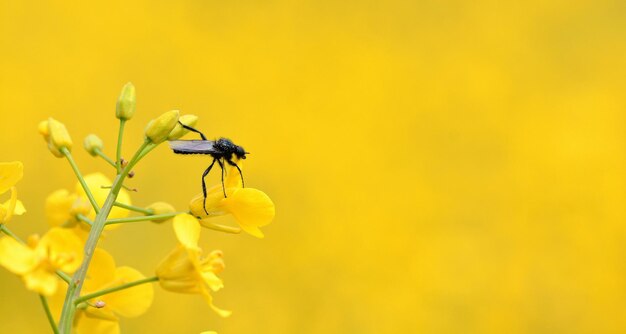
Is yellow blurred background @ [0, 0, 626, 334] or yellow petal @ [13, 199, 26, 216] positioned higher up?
yellow blurred background @ [0, 0, 626, 334]

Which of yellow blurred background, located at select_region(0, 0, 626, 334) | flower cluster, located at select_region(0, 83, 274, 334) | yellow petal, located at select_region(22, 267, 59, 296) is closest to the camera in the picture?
yellow petal, located at select_region(22, 267, 59, 296)

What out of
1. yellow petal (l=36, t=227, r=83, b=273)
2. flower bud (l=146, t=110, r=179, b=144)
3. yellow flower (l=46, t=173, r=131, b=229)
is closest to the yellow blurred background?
yellow flower (l=46, t=173, r=131, b=229)

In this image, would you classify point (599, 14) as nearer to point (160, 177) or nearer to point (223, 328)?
point (160, 177)

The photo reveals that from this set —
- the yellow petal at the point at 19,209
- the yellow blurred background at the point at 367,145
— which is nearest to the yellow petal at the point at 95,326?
the yellow petal at the point at 19,209

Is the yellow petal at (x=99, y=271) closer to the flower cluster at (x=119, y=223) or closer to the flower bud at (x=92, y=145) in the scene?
the flower cluster at (x=119, y=223)

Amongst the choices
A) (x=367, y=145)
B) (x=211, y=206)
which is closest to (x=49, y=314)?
(x=211, y=206)

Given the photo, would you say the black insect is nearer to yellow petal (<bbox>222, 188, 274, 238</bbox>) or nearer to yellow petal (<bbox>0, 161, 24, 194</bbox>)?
yellow petal (<bbox>222, 188, 274, 238</bbox>)
